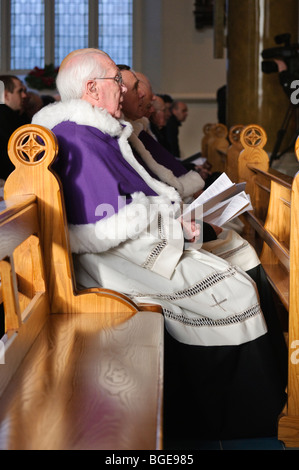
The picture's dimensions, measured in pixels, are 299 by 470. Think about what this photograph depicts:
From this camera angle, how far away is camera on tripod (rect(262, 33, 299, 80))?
23.2 ft

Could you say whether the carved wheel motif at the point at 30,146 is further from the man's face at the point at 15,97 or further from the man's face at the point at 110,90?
the man's face at the point at 15,97

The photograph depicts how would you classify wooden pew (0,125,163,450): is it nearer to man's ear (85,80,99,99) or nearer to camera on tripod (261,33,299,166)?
man's ear (85,80,99,99)

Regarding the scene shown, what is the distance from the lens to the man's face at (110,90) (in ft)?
9.80

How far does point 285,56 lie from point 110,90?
4616 millimetres

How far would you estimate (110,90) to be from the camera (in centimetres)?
300

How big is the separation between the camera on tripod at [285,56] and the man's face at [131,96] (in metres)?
3.57

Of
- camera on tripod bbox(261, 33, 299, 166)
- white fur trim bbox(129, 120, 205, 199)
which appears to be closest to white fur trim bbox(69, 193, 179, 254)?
white fur trim bbox(129, 120, 205, 199)

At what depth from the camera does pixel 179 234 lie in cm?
287

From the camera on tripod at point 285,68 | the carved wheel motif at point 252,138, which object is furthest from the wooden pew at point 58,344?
the camera on tripod at point 285,68

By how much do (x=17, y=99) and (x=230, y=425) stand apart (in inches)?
176

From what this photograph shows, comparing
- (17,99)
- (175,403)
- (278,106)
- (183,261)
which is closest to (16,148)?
(183,261)

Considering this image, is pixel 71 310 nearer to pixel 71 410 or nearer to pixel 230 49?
pixel 71 410

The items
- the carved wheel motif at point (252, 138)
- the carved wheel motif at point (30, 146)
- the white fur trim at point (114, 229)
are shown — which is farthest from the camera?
the carved wheel motif at point (252, 138)

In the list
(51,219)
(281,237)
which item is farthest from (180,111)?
(51,219)
